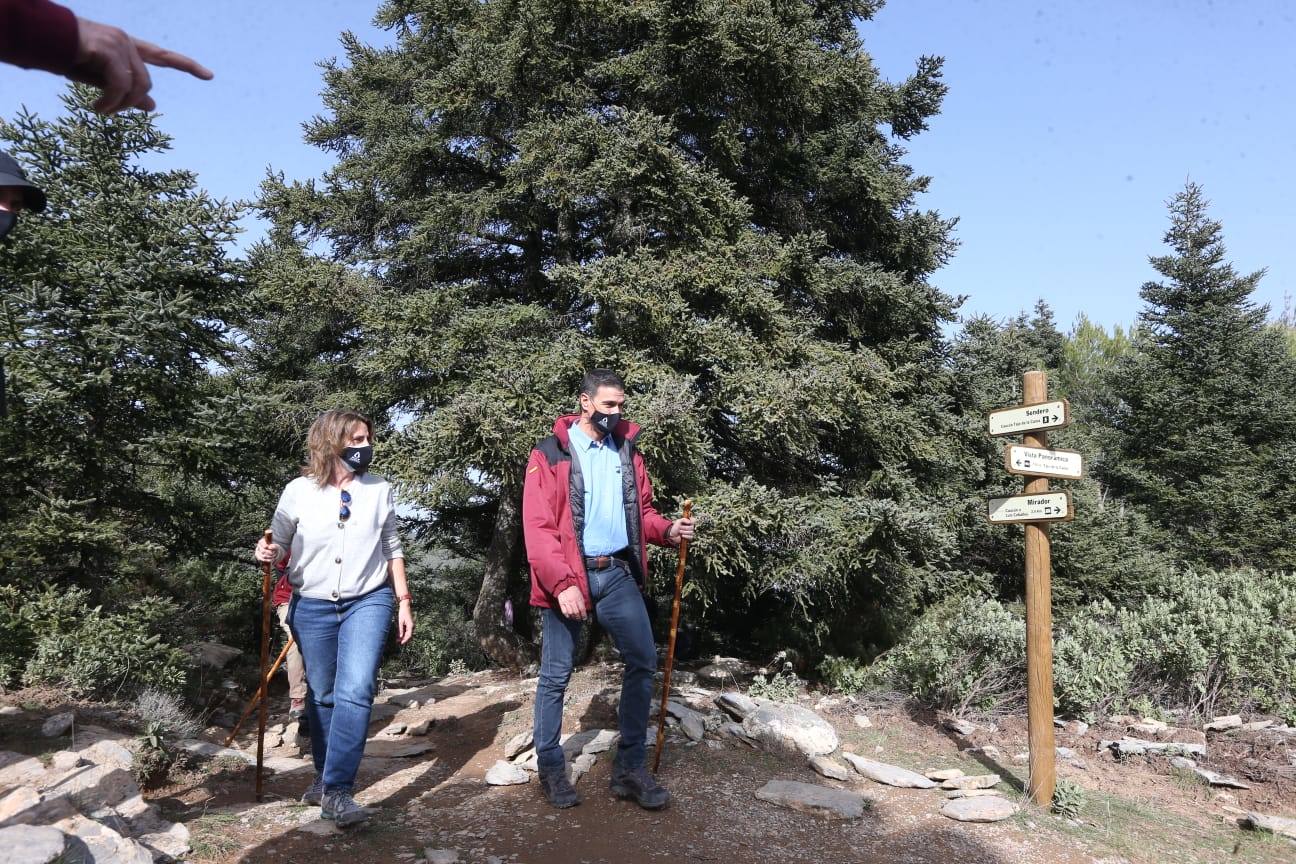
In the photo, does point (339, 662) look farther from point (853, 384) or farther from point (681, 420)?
point (853, 384)

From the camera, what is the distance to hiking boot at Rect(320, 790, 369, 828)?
3908mm

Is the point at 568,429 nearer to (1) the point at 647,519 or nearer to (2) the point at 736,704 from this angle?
(1) the point at 647,519

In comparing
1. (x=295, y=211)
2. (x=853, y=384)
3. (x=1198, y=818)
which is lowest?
(x=1198, y=818)

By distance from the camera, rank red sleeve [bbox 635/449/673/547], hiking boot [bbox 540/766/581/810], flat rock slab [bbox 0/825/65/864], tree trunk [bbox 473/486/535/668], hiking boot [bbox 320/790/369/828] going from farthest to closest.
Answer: tree trunk [bbox 473/486/535/668] < red sleeve [bbox 635/449/673/547] < hiking boot [bbox 540/766/581/810] < hiking boot [bbox 320/790/369/828] < flat rock slab [bbox 0/825/65/864]

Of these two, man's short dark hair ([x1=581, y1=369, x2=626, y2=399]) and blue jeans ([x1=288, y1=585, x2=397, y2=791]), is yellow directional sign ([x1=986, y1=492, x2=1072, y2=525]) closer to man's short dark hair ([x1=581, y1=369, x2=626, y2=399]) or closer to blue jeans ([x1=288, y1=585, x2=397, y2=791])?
man's short dark hair ([x1=581, y1=369, x2=626, y2=399])

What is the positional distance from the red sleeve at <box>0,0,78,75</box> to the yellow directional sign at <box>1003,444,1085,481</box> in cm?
517

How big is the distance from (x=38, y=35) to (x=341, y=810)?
11.6 feet

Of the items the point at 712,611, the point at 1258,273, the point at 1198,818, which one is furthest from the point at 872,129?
the point at 1258,273

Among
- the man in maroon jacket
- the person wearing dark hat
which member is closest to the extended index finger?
the man in maroon jacket

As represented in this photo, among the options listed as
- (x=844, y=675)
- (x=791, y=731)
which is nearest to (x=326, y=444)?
(x=791, y=731)

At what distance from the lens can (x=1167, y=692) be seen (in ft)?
24.7

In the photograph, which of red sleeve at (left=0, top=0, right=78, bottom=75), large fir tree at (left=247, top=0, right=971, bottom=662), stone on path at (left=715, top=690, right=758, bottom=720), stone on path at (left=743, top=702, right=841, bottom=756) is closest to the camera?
red sleeve at (left=0, top=0, right=78, bottom=75)

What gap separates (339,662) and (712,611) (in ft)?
27.8

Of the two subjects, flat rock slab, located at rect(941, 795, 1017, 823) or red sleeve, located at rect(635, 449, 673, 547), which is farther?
flat rock slab, located at rect(941, 795, 1017, 823)
